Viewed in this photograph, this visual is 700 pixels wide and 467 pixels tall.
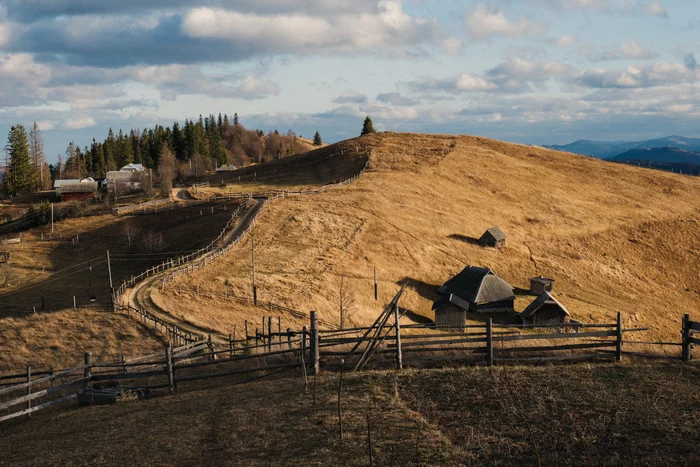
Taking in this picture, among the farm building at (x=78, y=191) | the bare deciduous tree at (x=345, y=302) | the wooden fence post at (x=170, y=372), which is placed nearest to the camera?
the wooden fence post at (x=170, y=372)

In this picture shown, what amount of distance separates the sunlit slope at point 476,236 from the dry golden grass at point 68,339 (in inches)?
249

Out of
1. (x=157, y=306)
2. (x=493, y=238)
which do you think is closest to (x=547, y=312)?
(x=493, y=238)

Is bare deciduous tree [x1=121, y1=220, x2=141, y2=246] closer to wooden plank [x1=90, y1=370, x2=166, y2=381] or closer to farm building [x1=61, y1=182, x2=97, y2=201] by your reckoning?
farm building [x1=61, y1=182, x2=97, y2=201]

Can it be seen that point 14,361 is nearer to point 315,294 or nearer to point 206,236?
point 315,294

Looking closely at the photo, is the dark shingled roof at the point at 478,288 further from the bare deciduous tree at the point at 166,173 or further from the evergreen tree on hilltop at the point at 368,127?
the evergreen tree on hilltop at the point at 368,127

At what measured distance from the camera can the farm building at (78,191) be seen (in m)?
111

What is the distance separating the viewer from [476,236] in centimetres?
6981

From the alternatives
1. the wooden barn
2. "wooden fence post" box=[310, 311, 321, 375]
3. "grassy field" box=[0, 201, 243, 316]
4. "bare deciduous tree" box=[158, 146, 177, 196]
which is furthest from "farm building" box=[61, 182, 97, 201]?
"wooden fence post" box=[310, 311, 321, 375]

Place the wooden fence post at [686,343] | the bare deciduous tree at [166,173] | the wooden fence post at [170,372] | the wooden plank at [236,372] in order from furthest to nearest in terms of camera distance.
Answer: the bare deciduous tree at [166,173]
the wooden fence post at [170,372]
the wooden plank at [236,372]
the wooden fence post at [686,343]

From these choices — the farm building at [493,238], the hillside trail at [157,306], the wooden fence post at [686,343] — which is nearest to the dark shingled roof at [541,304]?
the farm building at [493,238]

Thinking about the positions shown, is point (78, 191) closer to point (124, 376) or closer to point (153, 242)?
point (153, 242)

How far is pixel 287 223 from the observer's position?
218 feet

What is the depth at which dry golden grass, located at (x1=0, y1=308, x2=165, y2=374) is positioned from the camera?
1201 inches

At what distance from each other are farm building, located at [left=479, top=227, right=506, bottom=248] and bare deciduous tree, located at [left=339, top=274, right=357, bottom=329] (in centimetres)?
2110
